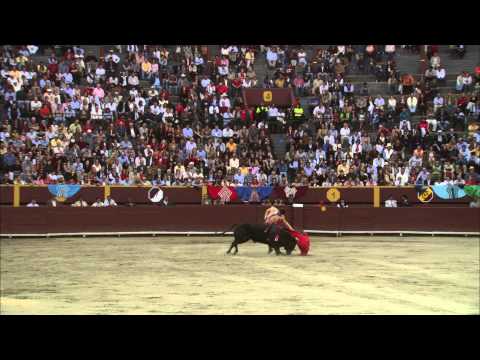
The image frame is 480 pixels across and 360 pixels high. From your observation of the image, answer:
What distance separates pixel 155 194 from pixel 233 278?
9.60 m

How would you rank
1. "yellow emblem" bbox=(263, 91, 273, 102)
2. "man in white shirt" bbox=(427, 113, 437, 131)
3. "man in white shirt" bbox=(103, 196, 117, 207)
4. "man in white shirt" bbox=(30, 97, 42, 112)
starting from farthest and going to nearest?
"yellow emblem" bbox=(263, 91, 273, 102) → "man in white shirt" bbox=(427, 113, 437, 131) → "man in white shirt" bbox=(30, 97, 42, 112) → "man in white shirt" bbox=(103, 196, 117, 207)

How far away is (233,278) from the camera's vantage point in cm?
1159

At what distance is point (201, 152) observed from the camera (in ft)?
71.2

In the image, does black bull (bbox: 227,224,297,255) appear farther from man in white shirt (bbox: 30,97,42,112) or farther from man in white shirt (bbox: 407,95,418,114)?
man in white shirt (bbox: 407,95,418,114)

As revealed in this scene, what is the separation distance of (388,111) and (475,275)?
39.5 ft

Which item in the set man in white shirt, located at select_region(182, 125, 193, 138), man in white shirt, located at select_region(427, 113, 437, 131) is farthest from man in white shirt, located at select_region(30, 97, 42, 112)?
man in white shirt, located at select_region(427, 113, 437, 131)

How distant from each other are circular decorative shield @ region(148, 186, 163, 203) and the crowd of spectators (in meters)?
0.26

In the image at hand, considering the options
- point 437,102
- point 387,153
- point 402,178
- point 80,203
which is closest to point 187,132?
point 80,203

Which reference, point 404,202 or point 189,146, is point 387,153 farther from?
point 189,146

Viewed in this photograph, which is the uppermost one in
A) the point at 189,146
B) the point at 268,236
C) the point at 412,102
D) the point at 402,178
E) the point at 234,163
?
the point at 412,102

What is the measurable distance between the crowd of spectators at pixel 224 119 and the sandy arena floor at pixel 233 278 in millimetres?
3379

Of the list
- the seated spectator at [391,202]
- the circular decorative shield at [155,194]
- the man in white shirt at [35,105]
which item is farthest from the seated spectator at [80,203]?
the seated spectator at [391,202]

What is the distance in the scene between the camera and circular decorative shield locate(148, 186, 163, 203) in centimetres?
2083

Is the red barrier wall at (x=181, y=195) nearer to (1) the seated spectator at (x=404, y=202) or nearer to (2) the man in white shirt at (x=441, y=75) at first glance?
(1) the seated spectator at (x=404, y=202)
